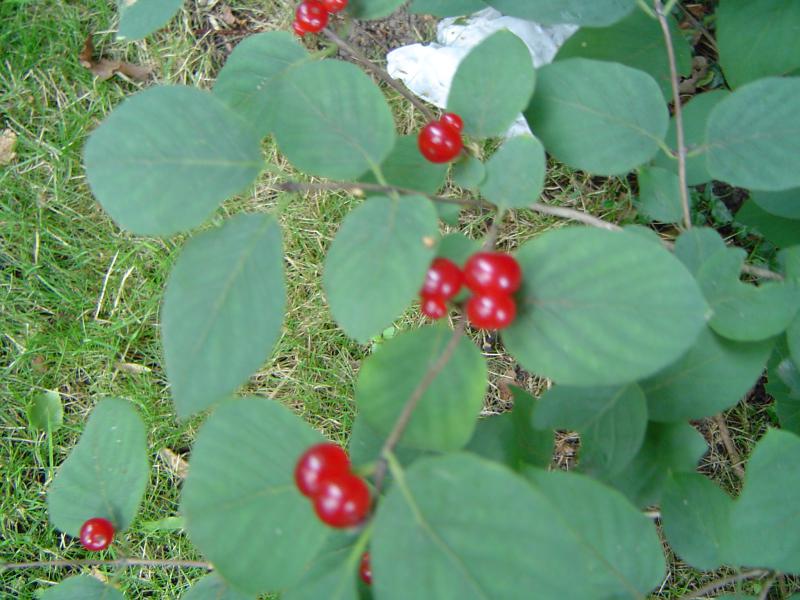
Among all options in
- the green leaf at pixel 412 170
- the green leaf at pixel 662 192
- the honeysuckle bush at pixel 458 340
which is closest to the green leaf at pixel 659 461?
the honeysuckle bush at pixel 458 340

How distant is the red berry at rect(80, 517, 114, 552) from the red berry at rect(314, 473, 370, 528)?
73 cm

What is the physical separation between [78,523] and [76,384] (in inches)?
54.7

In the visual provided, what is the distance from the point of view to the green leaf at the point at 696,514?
1.35m

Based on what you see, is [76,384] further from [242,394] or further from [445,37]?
[445,37]

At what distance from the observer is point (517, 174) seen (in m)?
1.12

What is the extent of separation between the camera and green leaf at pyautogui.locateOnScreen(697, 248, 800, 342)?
45.0 inches

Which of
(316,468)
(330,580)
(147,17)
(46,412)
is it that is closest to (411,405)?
(316,468)

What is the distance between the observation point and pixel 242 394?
8.27ft

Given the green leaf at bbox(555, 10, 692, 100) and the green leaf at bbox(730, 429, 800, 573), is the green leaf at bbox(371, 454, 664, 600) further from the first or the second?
the green leaf at bbox(555, 10, 692, 100)

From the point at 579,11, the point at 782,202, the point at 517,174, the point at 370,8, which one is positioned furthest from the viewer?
the point at 782,202

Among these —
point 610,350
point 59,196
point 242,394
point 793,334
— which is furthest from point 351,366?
point 610,350

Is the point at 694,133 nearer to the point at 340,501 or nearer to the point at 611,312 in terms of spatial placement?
the point at 611,312

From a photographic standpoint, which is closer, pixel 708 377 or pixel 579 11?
pixel 708 377

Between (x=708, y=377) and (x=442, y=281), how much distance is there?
595 millimetres
